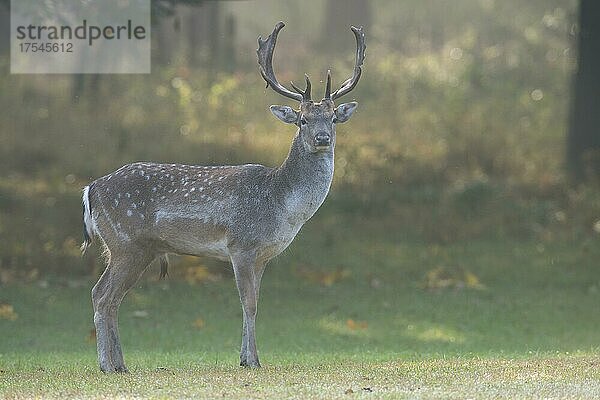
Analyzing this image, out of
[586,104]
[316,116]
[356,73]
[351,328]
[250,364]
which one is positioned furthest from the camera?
[586,104]

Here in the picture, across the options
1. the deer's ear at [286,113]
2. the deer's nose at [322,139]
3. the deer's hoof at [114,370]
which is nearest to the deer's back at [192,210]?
the deer's ear at [286,113]

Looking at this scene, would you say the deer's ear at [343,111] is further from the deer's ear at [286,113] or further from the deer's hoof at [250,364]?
the deer's hoof at [250,364]

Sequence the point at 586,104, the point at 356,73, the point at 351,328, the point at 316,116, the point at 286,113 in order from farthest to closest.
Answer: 1. the point at 586,104
2. the point at 351,328
3. the point at 356,73
4. the point at 286,113
5. the point at 316,116

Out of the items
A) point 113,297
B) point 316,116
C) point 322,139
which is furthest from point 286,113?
point 113,297

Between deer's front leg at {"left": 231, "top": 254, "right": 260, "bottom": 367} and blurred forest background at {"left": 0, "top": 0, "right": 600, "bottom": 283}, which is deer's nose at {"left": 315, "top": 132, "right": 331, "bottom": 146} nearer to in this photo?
deer's front leg at {"left": 231, "top": 254, "right": 260, "bottom": 367}

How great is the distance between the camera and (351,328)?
41.5 feet

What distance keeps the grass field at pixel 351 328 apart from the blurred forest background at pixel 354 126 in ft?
2.04

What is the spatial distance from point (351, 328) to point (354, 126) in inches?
295

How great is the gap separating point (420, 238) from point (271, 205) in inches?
270

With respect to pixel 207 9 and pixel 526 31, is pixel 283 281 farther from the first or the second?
pixel 526 31

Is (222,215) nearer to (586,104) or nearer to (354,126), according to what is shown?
(586,104)

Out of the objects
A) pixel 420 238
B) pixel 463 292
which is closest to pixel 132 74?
pixel 420 238

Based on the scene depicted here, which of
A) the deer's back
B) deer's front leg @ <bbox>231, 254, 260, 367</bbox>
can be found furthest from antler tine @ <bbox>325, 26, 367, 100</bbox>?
deer's front leg @ <bbox>231, 254, 260, 367</bbox>

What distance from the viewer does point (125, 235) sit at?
969cm
